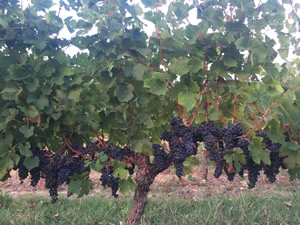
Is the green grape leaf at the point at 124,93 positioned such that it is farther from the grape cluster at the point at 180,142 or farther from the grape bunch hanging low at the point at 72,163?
the grape bunch hanging low at the point at 72,163

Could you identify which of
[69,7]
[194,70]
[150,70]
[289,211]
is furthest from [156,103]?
[289,211]

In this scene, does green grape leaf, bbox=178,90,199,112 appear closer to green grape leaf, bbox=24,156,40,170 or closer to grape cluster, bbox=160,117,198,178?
grape cluster, bbox=160,117,198,178

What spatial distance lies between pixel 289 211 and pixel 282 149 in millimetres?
3686

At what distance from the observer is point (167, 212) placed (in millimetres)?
5195

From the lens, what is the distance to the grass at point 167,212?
4659mm

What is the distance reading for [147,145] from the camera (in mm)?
2268

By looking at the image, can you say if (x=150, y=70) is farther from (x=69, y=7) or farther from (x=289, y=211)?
(x=289, y=211)

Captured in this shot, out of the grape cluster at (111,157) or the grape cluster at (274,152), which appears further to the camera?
the grape cluster at (111,157)

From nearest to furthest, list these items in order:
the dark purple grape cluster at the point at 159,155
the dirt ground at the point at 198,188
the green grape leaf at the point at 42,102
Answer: the green grape leaf at the point at 42,102 → the dark purple grape cluster at the point at 159,155 → the dirt ground at the point at 198,188

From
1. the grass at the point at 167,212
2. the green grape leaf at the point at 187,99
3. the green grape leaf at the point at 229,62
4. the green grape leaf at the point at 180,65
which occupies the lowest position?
the grass at the point at 167,212

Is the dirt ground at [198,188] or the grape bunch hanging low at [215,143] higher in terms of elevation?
the grape bunch hanging low at [215,143]

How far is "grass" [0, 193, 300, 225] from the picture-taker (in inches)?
183

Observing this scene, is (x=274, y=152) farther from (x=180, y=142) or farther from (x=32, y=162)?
(x=32, y=162)

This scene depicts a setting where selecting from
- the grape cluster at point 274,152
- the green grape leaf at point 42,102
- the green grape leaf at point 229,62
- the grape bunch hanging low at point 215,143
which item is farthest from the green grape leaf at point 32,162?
the grape cluster at point 274,152
